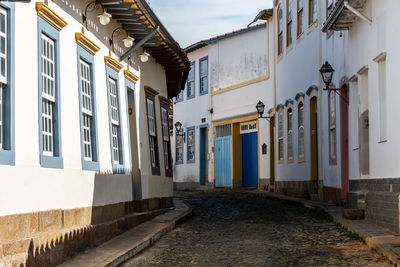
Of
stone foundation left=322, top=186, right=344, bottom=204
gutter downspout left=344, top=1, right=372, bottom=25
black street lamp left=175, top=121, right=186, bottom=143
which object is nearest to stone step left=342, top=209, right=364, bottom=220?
gutter downspout left=344, top=1, right=372, bottom=25

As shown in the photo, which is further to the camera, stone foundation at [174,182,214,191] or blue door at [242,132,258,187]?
stone foundation at [174,182,214,191]

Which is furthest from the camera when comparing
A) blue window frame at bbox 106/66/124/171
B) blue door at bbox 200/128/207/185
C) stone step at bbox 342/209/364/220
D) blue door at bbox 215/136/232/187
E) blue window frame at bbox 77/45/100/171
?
blue door at bbox 200/128/207/185

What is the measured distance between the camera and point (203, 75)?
104 ft

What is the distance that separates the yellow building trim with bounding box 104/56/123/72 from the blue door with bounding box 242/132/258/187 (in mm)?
16101

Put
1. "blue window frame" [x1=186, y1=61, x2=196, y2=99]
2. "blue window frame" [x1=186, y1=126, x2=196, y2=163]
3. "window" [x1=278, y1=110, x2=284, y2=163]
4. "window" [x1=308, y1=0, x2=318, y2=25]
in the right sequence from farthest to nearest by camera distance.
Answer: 1. "blue window frame" [x1=186, y1=61, x2=196, y2=99]
2. "blue window frame" [x1=186, y1=126, x2=196, y2=163]
3. "window" [x1=278, y1=110, x2=284, y2=163]
4. "window" [x1=308, y1=0, x2=318, y2=25]

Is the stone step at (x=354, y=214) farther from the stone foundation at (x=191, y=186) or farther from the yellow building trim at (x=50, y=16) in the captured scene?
the stone foundation at (x=191, y=186)

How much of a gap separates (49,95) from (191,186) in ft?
79.5

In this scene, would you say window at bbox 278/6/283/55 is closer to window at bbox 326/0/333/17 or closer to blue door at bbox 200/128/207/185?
window at bbox 326/0/333/17

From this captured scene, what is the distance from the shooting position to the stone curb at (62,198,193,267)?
858cm

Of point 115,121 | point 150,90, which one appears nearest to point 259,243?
point 115,121

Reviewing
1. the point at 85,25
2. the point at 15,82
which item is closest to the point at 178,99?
the point at 85,25

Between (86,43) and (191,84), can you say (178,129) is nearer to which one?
(191,84)

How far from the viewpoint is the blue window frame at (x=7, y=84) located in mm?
6945

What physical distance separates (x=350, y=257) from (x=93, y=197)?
392 cm
